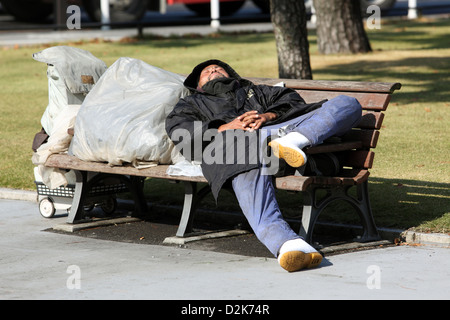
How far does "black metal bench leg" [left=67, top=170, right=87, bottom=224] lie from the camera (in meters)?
6.75

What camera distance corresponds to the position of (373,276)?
5051 millimetres

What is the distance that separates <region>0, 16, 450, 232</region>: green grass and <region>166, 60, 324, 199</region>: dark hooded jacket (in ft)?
3.23

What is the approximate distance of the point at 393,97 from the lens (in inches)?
515

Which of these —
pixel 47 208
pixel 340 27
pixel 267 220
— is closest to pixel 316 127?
pixel 267 220

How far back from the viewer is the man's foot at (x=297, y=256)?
5.10 m

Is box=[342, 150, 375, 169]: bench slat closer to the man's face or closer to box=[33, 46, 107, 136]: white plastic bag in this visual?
the man's face

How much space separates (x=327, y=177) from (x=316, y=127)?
353mm

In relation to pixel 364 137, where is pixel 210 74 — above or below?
above

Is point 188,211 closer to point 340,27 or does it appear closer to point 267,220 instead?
point 267,220

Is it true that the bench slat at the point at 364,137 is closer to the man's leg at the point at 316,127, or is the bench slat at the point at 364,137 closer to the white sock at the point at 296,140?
the man's leg at the point at 316,127

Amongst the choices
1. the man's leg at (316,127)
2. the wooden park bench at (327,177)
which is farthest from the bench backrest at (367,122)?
the man's leg at (316,127)

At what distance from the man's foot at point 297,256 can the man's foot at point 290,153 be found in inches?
21.3

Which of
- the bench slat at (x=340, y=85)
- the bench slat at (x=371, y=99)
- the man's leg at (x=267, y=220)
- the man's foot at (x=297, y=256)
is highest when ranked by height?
the bench slat at (x=340, y=85)
